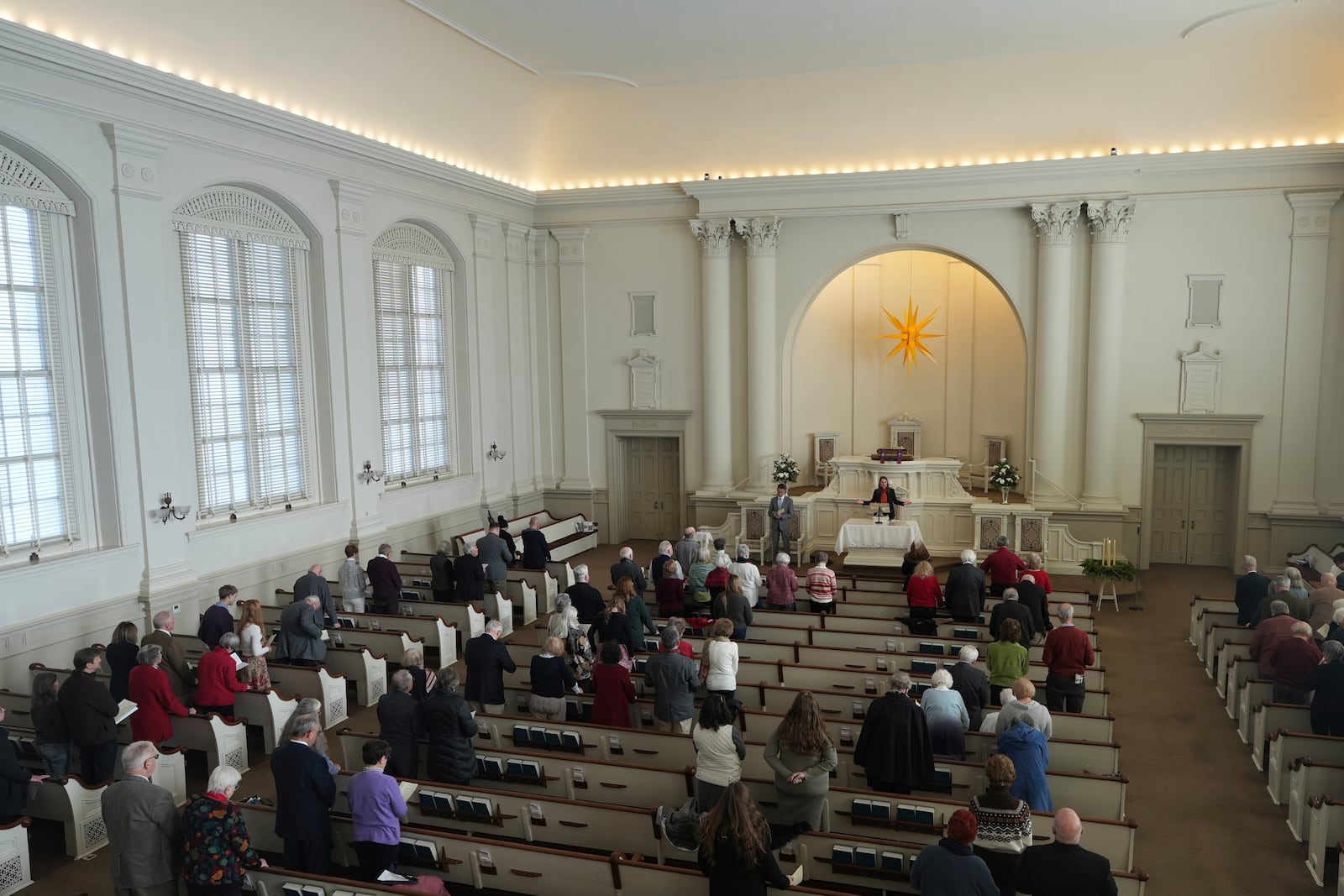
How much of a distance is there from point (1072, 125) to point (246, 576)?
15.4 metres

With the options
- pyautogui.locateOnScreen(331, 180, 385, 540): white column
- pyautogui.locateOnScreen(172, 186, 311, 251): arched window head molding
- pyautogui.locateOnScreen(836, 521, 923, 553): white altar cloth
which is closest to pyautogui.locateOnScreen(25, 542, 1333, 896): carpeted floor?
pyautogui.locateOnScreen(836, 521, 923, 553): white altar cloth

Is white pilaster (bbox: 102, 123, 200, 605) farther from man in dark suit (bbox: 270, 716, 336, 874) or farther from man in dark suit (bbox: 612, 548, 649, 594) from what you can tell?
man in dark suit (bbox: 270, 716, 336, 874)

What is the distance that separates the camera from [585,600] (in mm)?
11023

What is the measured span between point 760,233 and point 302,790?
1428 centimetres

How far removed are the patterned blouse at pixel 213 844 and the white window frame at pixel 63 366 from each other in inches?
229

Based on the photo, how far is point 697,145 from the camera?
738 inches

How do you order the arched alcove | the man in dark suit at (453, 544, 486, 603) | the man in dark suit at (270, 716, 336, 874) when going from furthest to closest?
the arched alcove
the man in dark suit at (453, 544, 486, 603)
the man in dark suit at (270, 716, 336, 874)

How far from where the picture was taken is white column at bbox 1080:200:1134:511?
16.4m

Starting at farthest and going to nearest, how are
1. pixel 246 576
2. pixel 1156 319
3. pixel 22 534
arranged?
pixel 1156 319 < pixel 246 576 < pixel 22 534

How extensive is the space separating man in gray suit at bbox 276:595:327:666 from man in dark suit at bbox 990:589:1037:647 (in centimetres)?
698

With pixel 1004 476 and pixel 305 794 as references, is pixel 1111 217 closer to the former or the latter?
pixel 1004 476

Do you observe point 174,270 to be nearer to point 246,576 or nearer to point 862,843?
point 246,576

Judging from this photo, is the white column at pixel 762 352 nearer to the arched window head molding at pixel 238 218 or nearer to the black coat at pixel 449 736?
the arched window head molding at pixel 238 218

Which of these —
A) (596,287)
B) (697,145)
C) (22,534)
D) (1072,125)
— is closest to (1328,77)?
(1072,125)
